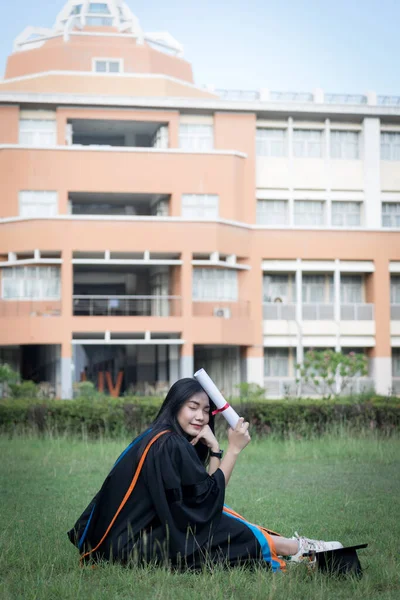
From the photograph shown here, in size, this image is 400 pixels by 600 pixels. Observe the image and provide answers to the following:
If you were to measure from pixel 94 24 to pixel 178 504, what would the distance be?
36.4 meters

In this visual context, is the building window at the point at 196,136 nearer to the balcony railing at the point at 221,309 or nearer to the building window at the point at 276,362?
the balcony railing at the point at 221,309

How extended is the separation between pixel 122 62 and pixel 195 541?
113 ft

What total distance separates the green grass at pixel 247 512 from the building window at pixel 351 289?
22.9 metres

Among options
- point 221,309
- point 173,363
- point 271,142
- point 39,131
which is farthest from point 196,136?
point 173,363

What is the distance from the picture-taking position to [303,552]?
6.17m

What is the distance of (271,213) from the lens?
38.8 metres

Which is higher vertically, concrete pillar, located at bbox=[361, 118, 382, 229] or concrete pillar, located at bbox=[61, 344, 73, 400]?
concrete pillar, located at bbox=[361, 118, 382, 229]

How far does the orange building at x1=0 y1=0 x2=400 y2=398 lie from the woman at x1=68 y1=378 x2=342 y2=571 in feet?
89.6

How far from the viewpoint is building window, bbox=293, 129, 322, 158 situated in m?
39.4

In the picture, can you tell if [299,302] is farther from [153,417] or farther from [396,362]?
[153,417]

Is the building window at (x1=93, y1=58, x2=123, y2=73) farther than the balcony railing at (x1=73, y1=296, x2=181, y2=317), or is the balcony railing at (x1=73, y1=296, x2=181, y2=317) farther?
the building window at (x1=93, y1=58, x2=123, y2=73)

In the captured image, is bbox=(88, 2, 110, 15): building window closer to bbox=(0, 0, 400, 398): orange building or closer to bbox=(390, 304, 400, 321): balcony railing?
bbox=(0, 0, 400, 398): orange building

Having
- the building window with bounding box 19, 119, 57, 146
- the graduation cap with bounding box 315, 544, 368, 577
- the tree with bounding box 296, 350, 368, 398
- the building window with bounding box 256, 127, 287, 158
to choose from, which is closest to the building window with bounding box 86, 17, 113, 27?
the building window with bounding box 19, 119, 57, 146

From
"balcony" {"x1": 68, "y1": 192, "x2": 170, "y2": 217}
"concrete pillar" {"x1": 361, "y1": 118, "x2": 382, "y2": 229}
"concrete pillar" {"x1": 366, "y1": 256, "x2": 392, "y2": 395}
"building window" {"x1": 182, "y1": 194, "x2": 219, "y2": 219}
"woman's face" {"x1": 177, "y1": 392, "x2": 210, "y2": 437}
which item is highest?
"concrete pillar" {"x1": 361, "y1": 118, "x2": 382, "y2": 229}
